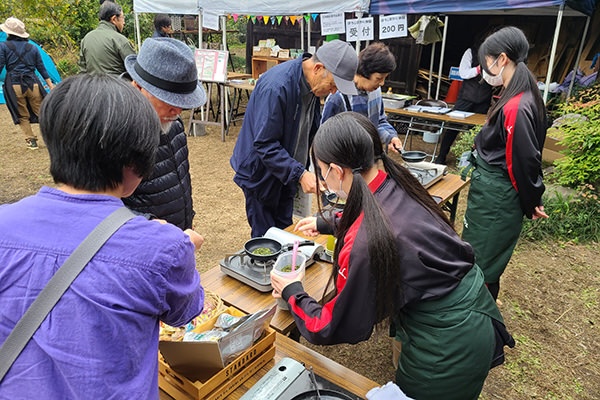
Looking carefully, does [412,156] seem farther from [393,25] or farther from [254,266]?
[393,25]

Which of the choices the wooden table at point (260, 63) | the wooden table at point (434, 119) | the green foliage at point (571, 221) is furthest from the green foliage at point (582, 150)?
the wooden table at point (260, 63)

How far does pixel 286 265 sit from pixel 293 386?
0.59 metres

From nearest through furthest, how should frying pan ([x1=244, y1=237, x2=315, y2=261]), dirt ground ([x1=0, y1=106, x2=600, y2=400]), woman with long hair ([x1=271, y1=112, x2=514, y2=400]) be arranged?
woman with long hair ([x1=271, y1=112, x2=514, y2=400]) < frying pan ([x1=244, y1=237, x2=315, y2=261]) < dirt ground ([x1=0, y1=106, x2=600, y2=400])

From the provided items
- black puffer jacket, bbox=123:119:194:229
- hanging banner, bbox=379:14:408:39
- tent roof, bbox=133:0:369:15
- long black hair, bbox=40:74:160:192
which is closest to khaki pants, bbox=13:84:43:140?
tent roof, bbox=133:0:369:15

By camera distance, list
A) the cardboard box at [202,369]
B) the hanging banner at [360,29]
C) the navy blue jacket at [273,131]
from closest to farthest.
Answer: the cardboard box at [202,369]
the navy blue jacket at [273,131]
the hanging banner at [360,29]

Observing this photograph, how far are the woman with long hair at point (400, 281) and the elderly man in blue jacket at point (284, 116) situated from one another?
960mm

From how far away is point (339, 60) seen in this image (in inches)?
91.7

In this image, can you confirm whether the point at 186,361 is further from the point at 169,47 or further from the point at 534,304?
the point at 534,304

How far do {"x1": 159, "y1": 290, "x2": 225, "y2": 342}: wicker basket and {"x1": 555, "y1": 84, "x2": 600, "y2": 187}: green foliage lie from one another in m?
4.37

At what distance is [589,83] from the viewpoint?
630cm

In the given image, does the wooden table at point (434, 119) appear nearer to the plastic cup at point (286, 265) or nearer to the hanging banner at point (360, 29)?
the hanging banner at point (360, 29)

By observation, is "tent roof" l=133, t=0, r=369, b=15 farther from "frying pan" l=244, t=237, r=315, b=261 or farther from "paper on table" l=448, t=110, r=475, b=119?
"frying pan" l=244, t=237, r=315, b=261

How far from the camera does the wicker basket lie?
1399 millimetres

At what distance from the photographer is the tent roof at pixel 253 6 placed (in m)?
5.62
